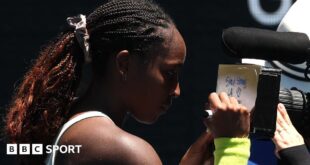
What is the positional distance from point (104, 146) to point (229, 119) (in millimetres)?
256

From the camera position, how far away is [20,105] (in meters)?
1.44

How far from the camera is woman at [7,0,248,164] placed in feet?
4.51

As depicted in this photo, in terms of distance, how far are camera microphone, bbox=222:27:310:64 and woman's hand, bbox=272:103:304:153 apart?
12cm

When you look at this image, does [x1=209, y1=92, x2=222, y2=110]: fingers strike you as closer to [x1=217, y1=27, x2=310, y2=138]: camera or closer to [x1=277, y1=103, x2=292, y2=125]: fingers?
[x1=217, y1=27, x2=310, y2=138]: camera

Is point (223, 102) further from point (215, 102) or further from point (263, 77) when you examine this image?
point (263, 77)

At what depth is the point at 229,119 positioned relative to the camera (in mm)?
1400

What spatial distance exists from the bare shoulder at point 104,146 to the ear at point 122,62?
0.10 m

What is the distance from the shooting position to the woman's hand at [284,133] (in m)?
1.75

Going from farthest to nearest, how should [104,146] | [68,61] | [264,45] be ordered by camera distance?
[264,45] < [68,61] < [104,146]

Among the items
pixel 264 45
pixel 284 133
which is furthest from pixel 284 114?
pixel 264 45

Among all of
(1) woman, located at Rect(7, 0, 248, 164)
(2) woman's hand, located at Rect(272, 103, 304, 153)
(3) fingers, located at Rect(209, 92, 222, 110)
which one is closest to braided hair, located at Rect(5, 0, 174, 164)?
(1) woman, located at Rect(7, 0, 248, 164)

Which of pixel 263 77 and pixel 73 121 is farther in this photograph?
pixel 263 77

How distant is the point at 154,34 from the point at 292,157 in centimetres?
55

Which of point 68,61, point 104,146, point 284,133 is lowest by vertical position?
point 284,133
